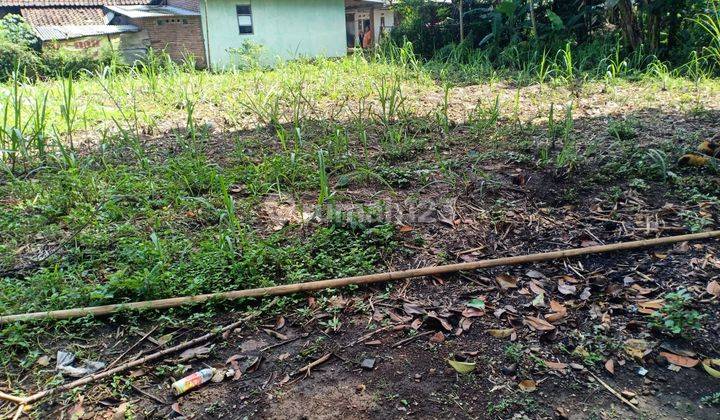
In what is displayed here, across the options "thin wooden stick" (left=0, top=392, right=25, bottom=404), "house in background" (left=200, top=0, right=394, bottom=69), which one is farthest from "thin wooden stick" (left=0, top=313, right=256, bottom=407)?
"house in background" (left=200, top=0, right=394, bottom=69)

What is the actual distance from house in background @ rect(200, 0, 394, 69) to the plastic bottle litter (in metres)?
12.3

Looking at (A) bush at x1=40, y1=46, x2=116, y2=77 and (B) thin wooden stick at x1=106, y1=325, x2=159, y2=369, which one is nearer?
(B) thin wooden stick at x1=106, y1=325, x2=159, y2=369

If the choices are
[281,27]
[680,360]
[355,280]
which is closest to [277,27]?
[281,27]

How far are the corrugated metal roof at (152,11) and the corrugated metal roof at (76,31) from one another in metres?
0.47

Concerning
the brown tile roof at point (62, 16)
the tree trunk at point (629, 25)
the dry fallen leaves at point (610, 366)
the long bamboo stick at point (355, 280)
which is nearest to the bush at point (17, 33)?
the brown tile roof at point (62, 16)

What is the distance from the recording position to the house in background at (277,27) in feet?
45.7

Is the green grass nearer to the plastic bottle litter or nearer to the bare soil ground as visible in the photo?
the bare soil ground

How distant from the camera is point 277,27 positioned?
1499 cm

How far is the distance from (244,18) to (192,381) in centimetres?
1455

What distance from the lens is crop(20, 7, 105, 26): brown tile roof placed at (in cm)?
1659

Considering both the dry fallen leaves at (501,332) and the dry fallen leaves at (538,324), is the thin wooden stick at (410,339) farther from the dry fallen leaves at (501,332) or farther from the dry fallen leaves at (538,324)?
the dry fallen leaves at (538,324)

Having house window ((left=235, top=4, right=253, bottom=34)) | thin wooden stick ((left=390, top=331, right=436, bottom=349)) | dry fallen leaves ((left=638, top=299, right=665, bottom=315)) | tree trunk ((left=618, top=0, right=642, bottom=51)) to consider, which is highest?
house window ((left=235, top=4, right=253, bottom=34))

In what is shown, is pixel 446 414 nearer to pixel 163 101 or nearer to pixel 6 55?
pixel 163 101

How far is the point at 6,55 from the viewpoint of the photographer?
9.90 meters
